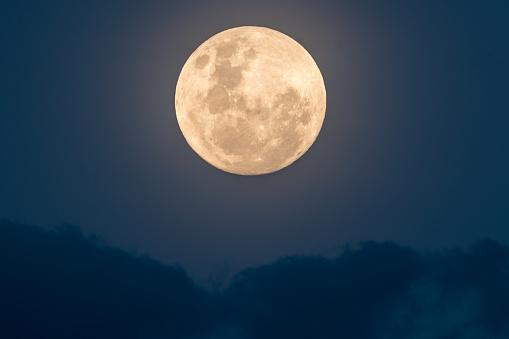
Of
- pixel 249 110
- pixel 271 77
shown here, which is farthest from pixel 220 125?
pixel 271 77

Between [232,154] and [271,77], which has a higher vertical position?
[271,77]

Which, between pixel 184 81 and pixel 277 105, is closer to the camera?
pixel 277 105

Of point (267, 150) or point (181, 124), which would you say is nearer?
point (267, 150)

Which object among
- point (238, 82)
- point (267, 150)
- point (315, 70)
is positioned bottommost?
point (267, 150)

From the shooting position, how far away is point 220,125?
998 cm

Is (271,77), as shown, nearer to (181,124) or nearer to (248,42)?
(248,42)

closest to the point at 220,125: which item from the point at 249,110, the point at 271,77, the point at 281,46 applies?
the point at 249,110

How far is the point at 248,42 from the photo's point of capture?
10.1m

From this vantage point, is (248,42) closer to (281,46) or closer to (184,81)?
(281,46)

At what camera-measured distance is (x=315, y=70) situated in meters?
10.8

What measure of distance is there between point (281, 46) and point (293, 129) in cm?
163

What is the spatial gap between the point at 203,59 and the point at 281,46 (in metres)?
1.53

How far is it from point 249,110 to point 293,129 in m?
1.07

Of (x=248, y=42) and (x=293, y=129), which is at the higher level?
(x=248, y=42)
